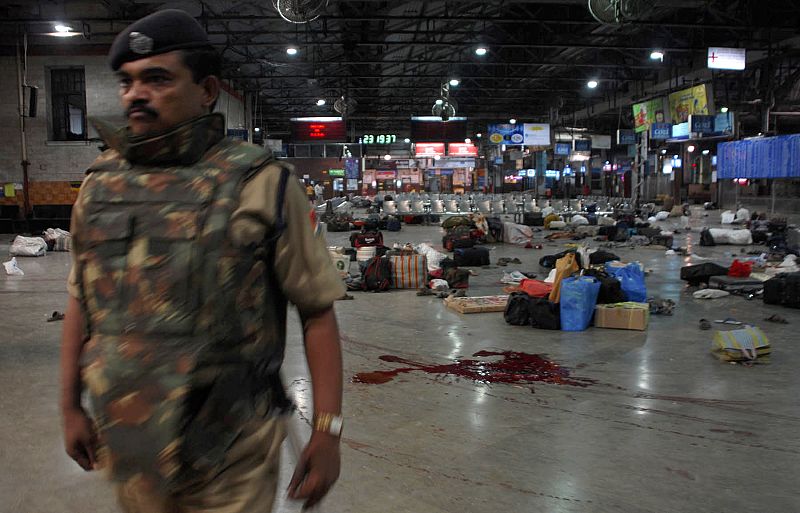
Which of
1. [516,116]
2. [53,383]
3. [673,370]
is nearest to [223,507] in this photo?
[53,383]

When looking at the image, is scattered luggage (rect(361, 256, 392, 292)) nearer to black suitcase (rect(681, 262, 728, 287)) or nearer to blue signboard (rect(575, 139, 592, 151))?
A: black suitcase (rect(681, 262, 728, 287))

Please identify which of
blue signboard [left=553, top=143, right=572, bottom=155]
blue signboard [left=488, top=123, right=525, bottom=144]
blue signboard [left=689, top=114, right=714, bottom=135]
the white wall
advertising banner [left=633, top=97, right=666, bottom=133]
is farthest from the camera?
blue signboard [left=553, top=143, right=572, bottom=155]

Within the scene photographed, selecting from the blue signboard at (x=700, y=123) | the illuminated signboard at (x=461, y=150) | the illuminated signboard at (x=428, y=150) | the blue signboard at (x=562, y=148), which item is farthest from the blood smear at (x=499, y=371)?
the illuminated signboard at (x=461, y=150)

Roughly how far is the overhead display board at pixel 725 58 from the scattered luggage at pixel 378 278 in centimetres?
1511

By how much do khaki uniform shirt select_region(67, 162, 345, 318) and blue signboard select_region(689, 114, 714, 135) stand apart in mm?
25474

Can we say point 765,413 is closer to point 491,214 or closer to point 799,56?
point 491,214

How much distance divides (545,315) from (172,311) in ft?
21.1

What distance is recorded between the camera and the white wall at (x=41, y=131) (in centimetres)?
2164

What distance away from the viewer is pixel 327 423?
1506 millimetres

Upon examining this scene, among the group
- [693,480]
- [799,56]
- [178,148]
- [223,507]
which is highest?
→ [799,56]

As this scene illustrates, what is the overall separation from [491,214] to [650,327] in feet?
58.5

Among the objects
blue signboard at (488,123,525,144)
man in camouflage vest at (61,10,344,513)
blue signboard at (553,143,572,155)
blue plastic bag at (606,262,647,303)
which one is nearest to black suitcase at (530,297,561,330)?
blue plastic bag at (606,262,647,303)

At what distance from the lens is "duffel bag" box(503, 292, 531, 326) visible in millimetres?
7590

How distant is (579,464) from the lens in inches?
146
